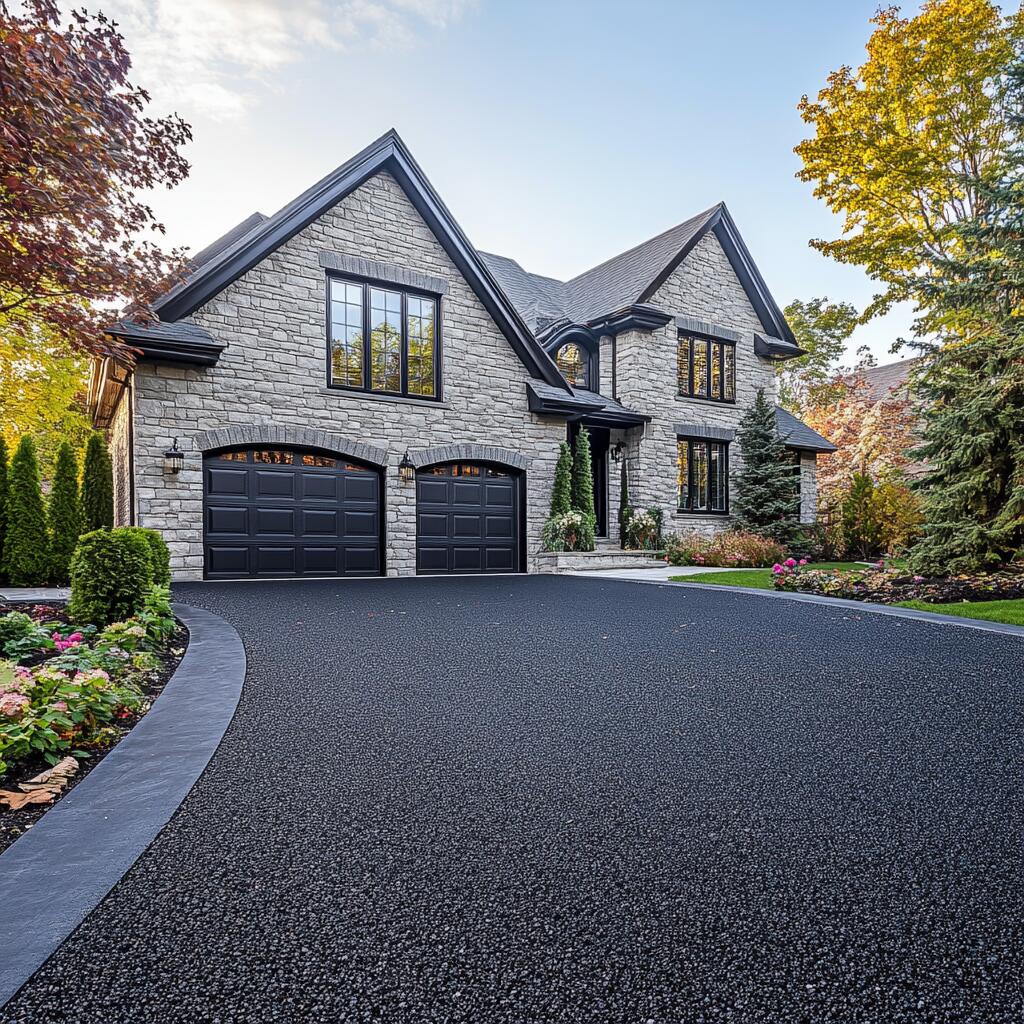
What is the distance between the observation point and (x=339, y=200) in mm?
11211

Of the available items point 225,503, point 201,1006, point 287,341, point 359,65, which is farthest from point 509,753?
point 359,65

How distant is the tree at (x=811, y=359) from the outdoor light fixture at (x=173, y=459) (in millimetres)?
23026

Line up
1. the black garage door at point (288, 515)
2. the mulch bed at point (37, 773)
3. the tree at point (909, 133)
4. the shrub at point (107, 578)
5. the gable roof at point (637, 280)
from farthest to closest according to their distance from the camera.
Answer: the gable roof at point (637, 280) → the tree at point (909, 133) → the black garage door at point (288, 515) → the shrub at point (107, 578) → the mulch bed at point (37, 773)

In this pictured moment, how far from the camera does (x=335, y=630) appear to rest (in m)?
5.45

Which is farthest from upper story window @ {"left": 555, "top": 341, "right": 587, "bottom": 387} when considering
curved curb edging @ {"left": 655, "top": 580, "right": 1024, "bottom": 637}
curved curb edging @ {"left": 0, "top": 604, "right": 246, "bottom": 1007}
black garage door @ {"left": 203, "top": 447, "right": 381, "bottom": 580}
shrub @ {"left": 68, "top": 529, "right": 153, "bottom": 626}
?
curved curb edging @ {"left": 0, "top": 604, "right": 246, "bottom": 1007}

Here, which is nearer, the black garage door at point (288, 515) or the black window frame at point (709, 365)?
the black garage door at point (288, 515)

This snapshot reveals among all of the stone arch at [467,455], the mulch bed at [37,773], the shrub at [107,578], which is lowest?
the mulch bed at [37,773]

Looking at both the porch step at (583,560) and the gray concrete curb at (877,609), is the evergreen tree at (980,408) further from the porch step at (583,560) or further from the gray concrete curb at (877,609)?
the porch step at (583,560)

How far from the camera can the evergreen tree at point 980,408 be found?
Answer: 8.55 m

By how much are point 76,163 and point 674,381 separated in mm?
13436

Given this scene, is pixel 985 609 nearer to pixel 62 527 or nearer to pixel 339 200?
pixel 339 200

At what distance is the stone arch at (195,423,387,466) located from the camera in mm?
10000

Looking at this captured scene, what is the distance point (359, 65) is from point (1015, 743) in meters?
13.1

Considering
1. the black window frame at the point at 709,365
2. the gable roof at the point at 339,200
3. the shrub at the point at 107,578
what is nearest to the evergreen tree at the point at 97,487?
the gable roof at the point at 339,200
